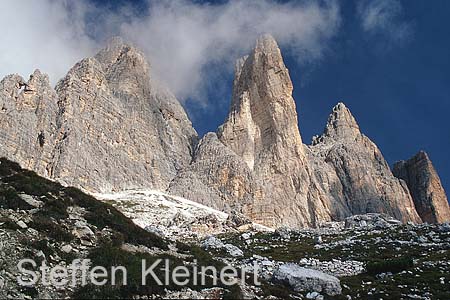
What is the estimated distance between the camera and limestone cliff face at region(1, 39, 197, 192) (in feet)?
456

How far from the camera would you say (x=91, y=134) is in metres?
156

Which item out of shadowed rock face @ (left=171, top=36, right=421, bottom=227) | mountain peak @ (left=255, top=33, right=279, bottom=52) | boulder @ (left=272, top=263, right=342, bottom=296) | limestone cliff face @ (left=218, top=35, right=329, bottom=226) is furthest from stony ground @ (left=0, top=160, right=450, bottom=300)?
mountain peak @ (left=255, top=33, right=279, bottom=52)

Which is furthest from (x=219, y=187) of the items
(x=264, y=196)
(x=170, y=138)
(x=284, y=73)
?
(x=284, y=73)

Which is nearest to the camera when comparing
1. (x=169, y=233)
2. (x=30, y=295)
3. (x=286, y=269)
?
(x=30, y=295)

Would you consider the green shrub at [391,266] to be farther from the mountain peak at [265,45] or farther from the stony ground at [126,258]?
the mountain peak at [265,45]

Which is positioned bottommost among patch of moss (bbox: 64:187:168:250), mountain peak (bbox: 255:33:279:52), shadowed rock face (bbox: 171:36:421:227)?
patch of moss (bbox: 64:187:168:250)

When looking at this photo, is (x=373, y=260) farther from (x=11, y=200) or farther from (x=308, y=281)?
(x=11, y=200)

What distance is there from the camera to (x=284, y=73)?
191 meters

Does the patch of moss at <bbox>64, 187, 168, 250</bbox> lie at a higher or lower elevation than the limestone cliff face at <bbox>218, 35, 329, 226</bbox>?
lower

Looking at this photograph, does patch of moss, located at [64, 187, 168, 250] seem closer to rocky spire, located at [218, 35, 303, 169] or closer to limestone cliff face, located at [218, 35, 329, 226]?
limestone cliff face, located at [218, 35, 329, 226]

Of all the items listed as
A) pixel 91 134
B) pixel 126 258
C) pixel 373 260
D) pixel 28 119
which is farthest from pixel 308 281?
pixel 91 134

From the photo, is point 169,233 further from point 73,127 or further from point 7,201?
point 73,127

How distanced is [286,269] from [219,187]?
429 feet

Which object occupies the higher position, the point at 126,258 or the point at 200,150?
the point at 200,150
